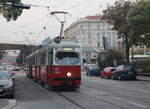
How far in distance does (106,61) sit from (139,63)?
1303cm

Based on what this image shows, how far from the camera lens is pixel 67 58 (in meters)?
25.6

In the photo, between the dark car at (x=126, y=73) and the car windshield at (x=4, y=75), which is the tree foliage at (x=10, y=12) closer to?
the dark car at (x=126, y=73)

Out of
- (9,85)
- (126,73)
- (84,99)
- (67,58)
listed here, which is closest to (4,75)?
(9,85)

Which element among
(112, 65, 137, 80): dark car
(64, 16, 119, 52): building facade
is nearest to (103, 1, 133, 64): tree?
(112, 65, 137, 80): dark car

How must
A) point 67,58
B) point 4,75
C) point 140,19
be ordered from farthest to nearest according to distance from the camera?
point 140,19 → point 67,58 → point 4,75

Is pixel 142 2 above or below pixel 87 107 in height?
above

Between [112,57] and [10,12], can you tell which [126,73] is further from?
[112,57]

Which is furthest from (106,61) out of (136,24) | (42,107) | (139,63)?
(42,107)

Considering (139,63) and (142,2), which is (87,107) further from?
(139,63)

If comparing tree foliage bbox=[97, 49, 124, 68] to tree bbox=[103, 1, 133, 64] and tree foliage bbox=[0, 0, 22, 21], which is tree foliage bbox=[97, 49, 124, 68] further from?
tree foliage bbox=[0, 0, 22, 21]

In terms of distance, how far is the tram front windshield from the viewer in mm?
25469

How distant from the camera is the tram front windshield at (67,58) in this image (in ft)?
83.6

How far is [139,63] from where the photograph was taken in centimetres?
5556

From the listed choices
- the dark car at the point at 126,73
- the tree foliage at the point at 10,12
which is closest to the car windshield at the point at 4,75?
the tree foliage at the point at 10,12
